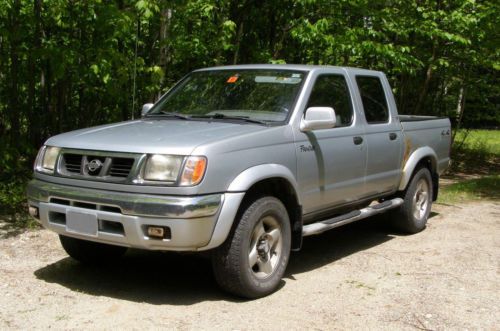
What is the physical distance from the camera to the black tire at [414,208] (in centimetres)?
736

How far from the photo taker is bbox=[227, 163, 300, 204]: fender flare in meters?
4.68

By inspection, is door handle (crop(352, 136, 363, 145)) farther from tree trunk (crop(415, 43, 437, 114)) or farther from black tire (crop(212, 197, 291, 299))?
tree trunk (crop(415, 43, 437, 114))

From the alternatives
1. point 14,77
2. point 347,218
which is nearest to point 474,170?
point 347,218

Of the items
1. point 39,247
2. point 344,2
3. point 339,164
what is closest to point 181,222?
point 339,164

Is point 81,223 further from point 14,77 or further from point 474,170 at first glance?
point 474,170

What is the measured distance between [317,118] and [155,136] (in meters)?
1.38

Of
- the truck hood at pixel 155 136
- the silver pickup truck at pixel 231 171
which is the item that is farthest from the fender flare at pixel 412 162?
the truck hood at pixel 155 136

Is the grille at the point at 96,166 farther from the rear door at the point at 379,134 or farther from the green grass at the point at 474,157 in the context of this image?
the green grass at the point at 474,157

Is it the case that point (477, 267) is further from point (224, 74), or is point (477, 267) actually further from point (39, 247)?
point (39, 247)

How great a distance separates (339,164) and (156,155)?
6.68 feet

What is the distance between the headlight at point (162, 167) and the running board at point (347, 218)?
1.47 meters

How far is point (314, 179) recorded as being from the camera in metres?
5.56

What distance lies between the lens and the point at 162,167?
449 centimetres

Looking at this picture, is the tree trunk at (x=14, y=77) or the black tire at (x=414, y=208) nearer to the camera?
the black tire at (x=414, y=208)
